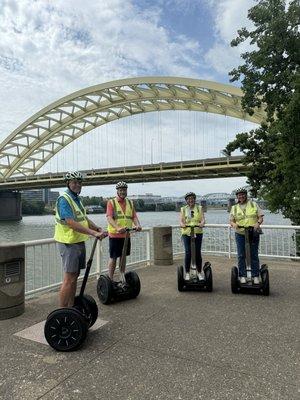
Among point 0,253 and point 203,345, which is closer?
point 203,345

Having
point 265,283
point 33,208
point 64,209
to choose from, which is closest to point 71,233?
point 64,209

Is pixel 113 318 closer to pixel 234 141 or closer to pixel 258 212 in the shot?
pixel 258 212

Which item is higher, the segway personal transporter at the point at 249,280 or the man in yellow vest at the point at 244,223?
the man in yellow vest at the point at 244,223

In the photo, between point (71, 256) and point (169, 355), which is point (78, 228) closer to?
point (71, 256)

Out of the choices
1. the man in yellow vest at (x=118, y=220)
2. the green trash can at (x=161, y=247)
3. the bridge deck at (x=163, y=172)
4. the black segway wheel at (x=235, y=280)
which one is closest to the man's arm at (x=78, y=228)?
the man in yellow vest at (x=118, y=220)

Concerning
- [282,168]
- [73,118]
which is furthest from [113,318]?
[73,118]

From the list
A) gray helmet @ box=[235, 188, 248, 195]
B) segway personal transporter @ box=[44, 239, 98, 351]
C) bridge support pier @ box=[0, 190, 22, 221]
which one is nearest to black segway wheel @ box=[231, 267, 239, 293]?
gray helmet @ box=[235, 188, 248, 195]

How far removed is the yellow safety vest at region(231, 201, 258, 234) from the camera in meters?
5.03

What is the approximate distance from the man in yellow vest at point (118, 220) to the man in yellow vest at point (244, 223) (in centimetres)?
153

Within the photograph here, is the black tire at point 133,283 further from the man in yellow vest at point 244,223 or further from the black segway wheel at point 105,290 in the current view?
the man in yellow vest at point 244,223

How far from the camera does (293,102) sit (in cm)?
889

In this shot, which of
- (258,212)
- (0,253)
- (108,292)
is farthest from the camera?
(258,212)

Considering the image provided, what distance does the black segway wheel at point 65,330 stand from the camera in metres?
3.12

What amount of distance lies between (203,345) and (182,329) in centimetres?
45
